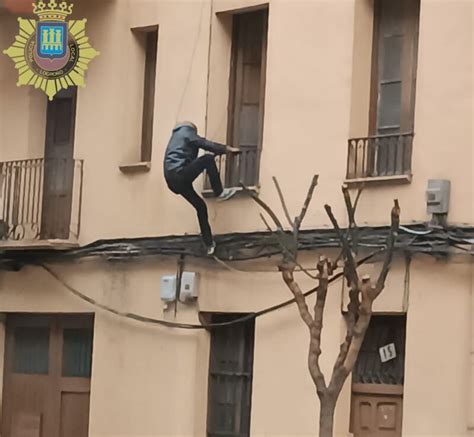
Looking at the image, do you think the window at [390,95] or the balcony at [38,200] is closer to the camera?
the window at [390,95]

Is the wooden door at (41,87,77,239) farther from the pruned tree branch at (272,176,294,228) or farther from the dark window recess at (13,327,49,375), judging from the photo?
the pruned tree branch at (272,176,294,228)

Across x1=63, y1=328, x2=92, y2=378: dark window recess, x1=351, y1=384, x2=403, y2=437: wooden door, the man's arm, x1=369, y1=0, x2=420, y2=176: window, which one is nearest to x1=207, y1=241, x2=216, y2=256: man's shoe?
the man's arm

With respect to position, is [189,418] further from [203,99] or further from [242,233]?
[203,99]

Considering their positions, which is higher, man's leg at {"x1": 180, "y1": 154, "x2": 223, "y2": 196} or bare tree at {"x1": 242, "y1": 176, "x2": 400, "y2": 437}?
man's leg at {"x1": 180, "y1": 154, "x2": 223, "y2": 196}

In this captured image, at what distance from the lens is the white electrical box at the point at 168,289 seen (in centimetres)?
1725

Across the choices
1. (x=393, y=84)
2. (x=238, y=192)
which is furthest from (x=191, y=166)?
(x=393, y=84)

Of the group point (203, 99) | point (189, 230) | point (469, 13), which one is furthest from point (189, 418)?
point (469, 13)

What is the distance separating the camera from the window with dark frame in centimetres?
1831

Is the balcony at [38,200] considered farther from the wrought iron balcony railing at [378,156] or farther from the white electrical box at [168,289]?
the wrought iron balcony railing at [378,156]

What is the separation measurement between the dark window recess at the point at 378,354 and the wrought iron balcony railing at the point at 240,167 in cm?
225

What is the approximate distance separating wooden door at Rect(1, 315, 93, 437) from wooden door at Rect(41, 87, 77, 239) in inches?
45.7

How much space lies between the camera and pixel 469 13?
48.2 feet

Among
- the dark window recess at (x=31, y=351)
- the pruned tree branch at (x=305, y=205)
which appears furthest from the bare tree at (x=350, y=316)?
the dark window recess at (x=31, y=351)

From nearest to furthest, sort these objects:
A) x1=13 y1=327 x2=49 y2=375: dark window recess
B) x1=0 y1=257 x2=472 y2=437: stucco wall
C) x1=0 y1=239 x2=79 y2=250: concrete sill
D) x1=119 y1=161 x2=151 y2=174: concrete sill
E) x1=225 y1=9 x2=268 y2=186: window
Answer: x1=0 y1=257 x2=472 y2=437: stucco wall
x1=225 y1=9 x2=268 y2=186: window
x1=119 y1=161 x2=151 y2=174: concrete sill
x1=0 y1=239 x2=79 y2=250: concrete sill
x1=13 y1=327 x2=49 y2=375: dark window recess
